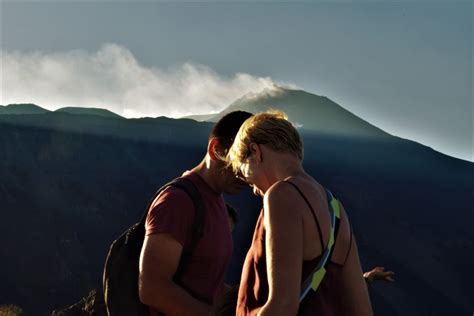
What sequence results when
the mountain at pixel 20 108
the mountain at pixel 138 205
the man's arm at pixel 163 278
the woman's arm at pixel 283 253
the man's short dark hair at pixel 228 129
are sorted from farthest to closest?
the mountain at pixel 20 108
the mountain at pixel 138 205
the man's short dark hair at pixel 228 129
the man's arm at pixel 163 278
the woman's arm at pixel 283 253

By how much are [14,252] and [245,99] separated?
57.3 m

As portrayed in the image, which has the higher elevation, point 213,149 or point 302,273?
point 213,149

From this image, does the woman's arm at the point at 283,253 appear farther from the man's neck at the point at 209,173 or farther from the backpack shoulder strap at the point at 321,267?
the man's neck at the point at 209,173

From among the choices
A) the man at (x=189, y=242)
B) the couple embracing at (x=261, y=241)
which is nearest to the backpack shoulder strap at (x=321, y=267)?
the couple embracing at (x=261, y=241)

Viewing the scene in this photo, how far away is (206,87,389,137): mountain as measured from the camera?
3110 inches

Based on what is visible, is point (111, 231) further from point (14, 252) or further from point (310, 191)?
point (310, 191)

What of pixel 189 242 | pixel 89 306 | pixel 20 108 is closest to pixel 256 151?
pixel 189 242

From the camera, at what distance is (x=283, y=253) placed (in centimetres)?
194

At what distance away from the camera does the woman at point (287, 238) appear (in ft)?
6.37

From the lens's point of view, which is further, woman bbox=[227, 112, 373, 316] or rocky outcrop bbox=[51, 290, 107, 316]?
rocky outcrop bbox=[51, 290, 107, 316]

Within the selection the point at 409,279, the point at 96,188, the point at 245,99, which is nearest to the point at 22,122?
the point at 96,188

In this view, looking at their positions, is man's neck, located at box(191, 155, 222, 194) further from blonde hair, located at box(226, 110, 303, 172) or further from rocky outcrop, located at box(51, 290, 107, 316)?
rocky outcrop, located at box(51, 290, 107, 316)

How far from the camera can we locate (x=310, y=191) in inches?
80.1

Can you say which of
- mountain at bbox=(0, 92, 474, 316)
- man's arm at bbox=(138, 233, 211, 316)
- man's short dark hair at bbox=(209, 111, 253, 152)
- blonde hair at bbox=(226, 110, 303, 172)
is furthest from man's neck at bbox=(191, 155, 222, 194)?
mountain at bbox=(0, 92, 474, 316)
